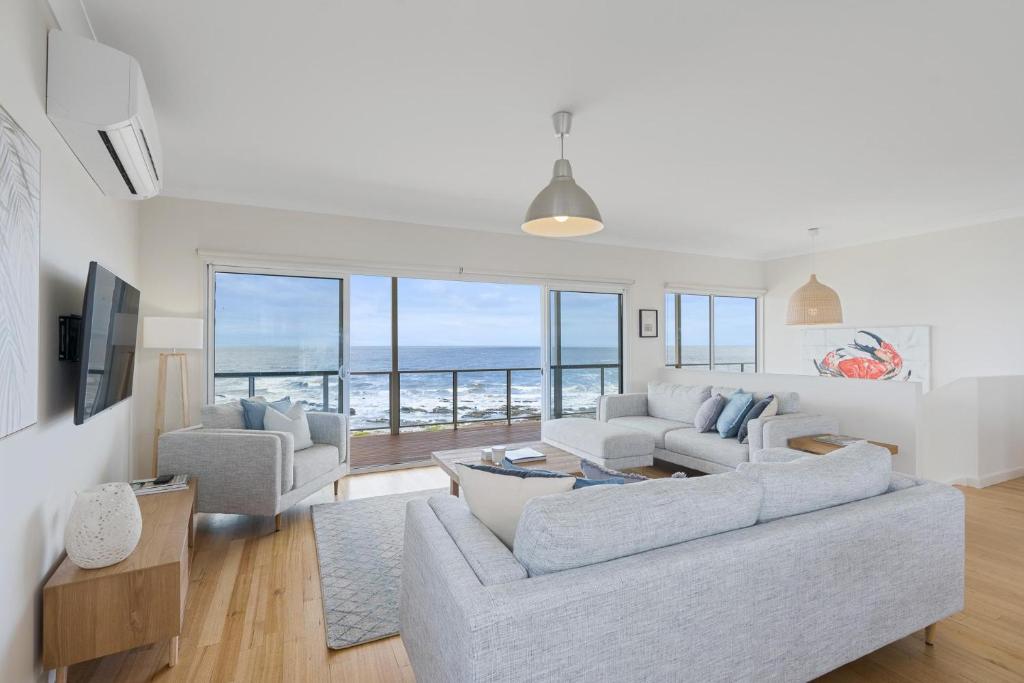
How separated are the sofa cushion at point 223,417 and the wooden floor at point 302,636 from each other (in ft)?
2.58

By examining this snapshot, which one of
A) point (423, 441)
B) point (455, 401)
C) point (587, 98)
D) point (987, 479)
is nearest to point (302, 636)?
point (587, 98)

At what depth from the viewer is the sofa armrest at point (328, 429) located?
12.9ft

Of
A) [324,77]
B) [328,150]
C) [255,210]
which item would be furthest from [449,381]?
[324,77]

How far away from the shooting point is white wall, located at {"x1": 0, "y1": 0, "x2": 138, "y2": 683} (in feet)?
4.90

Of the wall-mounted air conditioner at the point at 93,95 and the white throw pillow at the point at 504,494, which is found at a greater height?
the wall-mounted air conditioner at the point at 93,95

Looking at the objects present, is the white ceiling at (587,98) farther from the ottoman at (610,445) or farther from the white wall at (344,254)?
the ottoman at (610,445)

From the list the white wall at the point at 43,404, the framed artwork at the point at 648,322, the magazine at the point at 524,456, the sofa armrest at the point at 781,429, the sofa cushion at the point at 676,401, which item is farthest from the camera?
the framed artwork at the point at 648,322

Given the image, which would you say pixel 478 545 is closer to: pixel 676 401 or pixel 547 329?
pixel 676 401

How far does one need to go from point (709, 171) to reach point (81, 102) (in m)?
3.50

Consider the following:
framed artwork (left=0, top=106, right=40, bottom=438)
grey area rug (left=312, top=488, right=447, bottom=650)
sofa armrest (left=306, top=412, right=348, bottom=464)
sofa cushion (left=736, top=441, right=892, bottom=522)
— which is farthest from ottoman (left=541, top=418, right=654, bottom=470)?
framed artwork (left=0, top=106, right=40, bottom=438)

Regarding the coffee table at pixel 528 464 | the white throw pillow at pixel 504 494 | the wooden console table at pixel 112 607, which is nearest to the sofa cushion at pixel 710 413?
the coffee table at pixel 528 464

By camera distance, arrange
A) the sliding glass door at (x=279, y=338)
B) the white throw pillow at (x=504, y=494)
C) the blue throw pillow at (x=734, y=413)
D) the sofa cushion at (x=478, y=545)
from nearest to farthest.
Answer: the sofa cushion at (x=478, y=545) → the white throw pillow at (x=504, y=494) → the blue throw pillow at (x=734, y=413) → the sliding glass door at (x=279, y=338)

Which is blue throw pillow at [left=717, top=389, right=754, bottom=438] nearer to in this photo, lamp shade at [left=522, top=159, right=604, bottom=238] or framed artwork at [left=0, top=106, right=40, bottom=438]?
lamp shade at [left=522, top=159, right=604, bottom=238]

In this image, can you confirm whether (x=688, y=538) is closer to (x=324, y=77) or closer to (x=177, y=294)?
(x=324, y=77)
